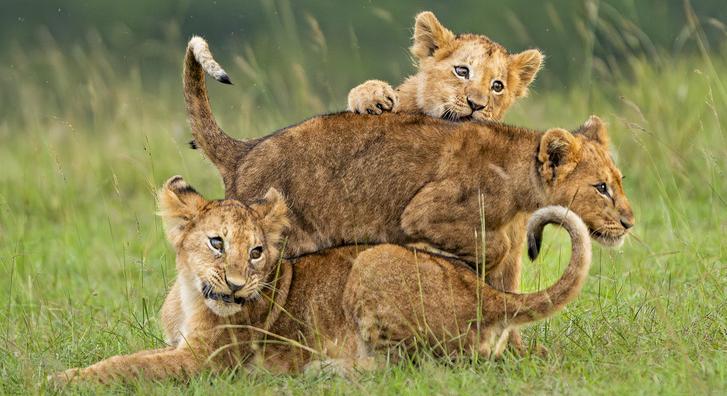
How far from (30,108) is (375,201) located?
25.2ft

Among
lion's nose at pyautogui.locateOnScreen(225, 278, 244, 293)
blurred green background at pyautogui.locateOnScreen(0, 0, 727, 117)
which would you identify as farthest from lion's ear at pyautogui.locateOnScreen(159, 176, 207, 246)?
blurred green background at pyautogui.locateOnScreen(0, 0, 727, 117)

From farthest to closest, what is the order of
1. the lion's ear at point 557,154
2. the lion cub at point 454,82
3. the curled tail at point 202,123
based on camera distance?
the lion cub at point 454,82 → the curled tail at point 202,123 → the lion's ear at point 557,154

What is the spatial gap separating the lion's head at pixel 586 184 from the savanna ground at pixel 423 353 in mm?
262

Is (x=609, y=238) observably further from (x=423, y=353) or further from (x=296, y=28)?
(x=296, y=28)

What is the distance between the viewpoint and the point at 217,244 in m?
5.72

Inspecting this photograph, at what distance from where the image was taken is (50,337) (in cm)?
667

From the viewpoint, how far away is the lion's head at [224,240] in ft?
18.5

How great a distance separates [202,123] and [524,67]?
6.06 feet

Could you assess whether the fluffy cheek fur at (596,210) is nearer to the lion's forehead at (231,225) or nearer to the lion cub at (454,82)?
the lion cub at (454,82)

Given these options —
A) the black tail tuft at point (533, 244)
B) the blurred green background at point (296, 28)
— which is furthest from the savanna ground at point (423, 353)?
the blurred green background at point (296, 28)

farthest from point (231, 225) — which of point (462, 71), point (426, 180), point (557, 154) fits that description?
point (462, 71)

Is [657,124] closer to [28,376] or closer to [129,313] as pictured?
[129,313]

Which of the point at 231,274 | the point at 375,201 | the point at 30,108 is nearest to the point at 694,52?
the point at 30,108

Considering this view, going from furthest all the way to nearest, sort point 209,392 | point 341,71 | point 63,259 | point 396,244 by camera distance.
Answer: point 341,71 < point 63,259 < point 396,244 < point 209,392
